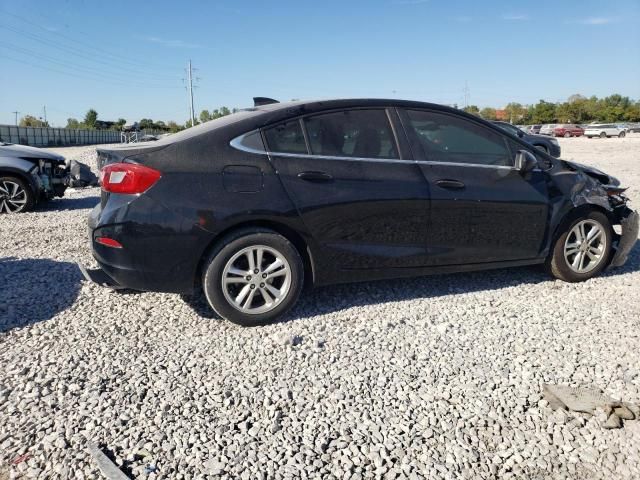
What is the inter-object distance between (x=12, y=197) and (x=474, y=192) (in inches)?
313

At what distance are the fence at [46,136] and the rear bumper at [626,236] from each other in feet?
107

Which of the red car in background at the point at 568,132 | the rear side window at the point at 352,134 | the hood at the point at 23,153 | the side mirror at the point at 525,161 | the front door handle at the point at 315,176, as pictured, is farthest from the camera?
the red car in background at the point at 568,132

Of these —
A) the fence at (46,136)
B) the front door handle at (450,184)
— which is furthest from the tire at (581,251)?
the fence at (46,136)

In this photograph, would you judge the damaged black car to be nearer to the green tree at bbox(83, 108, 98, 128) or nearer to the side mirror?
the side mirror

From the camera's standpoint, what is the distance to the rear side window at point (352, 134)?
4.04 meters

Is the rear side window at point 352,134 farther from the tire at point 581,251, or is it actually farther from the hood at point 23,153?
the hood at point 23,153

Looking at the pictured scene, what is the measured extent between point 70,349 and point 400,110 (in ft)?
10.5

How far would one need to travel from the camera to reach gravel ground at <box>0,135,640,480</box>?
2.40 metres

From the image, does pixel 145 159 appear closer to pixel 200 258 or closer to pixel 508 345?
pixel 200 258

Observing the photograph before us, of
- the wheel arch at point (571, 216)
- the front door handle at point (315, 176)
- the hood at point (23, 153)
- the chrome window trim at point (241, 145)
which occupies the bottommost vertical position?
the wheel arch at point (571, 216)

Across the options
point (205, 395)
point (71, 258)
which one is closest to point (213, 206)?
point (205, 395)

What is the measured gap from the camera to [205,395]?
2936 mm

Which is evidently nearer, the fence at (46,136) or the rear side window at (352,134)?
the rear side window at (352,134)

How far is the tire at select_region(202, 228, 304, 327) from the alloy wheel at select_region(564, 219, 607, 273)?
9.22ft
